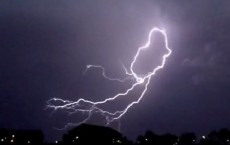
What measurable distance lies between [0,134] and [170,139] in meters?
28.9

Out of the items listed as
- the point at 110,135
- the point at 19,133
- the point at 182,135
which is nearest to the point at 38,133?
the point at 19,133

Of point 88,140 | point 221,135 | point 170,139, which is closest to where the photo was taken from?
point 88,140

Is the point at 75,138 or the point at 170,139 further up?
the point at 170,139

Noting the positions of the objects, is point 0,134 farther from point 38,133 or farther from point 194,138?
point 194,138

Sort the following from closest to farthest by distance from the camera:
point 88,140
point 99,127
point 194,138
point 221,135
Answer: point 88,140, point 99,127, point 221,135, point 194,138

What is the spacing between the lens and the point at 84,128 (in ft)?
164

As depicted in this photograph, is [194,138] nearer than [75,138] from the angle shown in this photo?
No

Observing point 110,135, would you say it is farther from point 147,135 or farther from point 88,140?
point 147,135

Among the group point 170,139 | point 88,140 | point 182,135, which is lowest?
point 88,140

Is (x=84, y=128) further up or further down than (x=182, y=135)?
further down

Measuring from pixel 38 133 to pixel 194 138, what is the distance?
118ft

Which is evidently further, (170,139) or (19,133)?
(170,139)

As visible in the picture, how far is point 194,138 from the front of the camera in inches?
2997

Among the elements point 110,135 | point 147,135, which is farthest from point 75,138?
point 147,135
